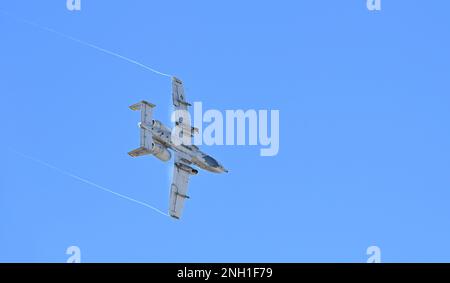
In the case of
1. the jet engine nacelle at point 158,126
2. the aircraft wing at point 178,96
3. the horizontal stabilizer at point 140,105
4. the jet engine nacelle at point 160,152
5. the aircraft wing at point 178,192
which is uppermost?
the aircraft wing at point 178,96

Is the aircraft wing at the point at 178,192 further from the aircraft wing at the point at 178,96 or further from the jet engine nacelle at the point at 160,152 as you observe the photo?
the aircraft wing at the point at 178,96

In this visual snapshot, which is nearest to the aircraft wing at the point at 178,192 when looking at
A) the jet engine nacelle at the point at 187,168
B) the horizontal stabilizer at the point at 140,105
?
the jet engine nacelle at the point at 187,168

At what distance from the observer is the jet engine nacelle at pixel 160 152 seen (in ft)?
284

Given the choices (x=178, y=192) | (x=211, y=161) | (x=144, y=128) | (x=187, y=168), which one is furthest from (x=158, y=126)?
(x=178, y=192)

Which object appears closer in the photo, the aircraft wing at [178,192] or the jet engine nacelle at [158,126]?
the jet engine nacelle at [158,126]

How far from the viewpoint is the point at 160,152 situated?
286 ft

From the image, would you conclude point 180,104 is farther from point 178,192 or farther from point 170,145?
point 178,192

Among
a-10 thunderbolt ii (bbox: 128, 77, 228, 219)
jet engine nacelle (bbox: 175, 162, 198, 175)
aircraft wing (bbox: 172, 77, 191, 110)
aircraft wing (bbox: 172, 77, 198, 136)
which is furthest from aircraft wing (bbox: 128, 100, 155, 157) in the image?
jet engine nacelle (bbox: 175, 162, 198, 175)

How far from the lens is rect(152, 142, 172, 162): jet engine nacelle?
86575 millimetres
